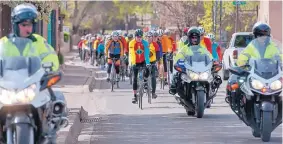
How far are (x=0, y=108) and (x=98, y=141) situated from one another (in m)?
4.27

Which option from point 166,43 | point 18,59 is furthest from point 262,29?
point 166,43

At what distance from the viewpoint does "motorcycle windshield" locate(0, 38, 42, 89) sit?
8.80 m

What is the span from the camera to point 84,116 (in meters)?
17.0

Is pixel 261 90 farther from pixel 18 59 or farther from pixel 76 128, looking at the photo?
pixel 18 59

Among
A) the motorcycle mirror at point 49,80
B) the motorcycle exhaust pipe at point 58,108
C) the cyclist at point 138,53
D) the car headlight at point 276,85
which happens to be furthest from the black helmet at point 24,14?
the cyclist at point 138,53

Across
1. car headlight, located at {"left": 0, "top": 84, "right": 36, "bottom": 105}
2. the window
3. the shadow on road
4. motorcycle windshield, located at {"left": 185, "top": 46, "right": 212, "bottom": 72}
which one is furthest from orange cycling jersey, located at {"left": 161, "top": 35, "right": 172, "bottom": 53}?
car headlight, located at {"left": 0, "top": 84, "right": 36, "bottom": 105}

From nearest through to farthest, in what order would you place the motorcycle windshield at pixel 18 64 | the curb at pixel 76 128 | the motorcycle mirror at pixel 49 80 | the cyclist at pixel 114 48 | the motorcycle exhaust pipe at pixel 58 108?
the motorcycle windshield at pixel 18 64, the motorcycle mirror at pixel 49 80, the motorcycle exhaust pipe at pixel 58 108, the curb at pixel 76 128, the cyclist at pixel 114 48

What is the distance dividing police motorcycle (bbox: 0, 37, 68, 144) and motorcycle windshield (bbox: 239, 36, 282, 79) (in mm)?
3843

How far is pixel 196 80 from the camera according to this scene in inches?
632

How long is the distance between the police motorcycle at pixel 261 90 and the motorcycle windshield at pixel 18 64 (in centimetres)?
400

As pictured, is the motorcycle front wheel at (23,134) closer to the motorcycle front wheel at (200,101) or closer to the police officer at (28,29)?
the police officer at (28,29)

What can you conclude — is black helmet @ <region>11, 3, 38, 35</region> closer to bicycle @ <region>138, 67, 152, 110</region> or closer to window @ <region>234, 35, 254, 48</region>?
bicycle @ <region>138, 67, 152, 110</region>

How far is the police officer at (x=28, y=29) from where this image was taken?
9.14 metres

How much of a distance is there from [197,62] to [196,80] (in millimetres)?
359
